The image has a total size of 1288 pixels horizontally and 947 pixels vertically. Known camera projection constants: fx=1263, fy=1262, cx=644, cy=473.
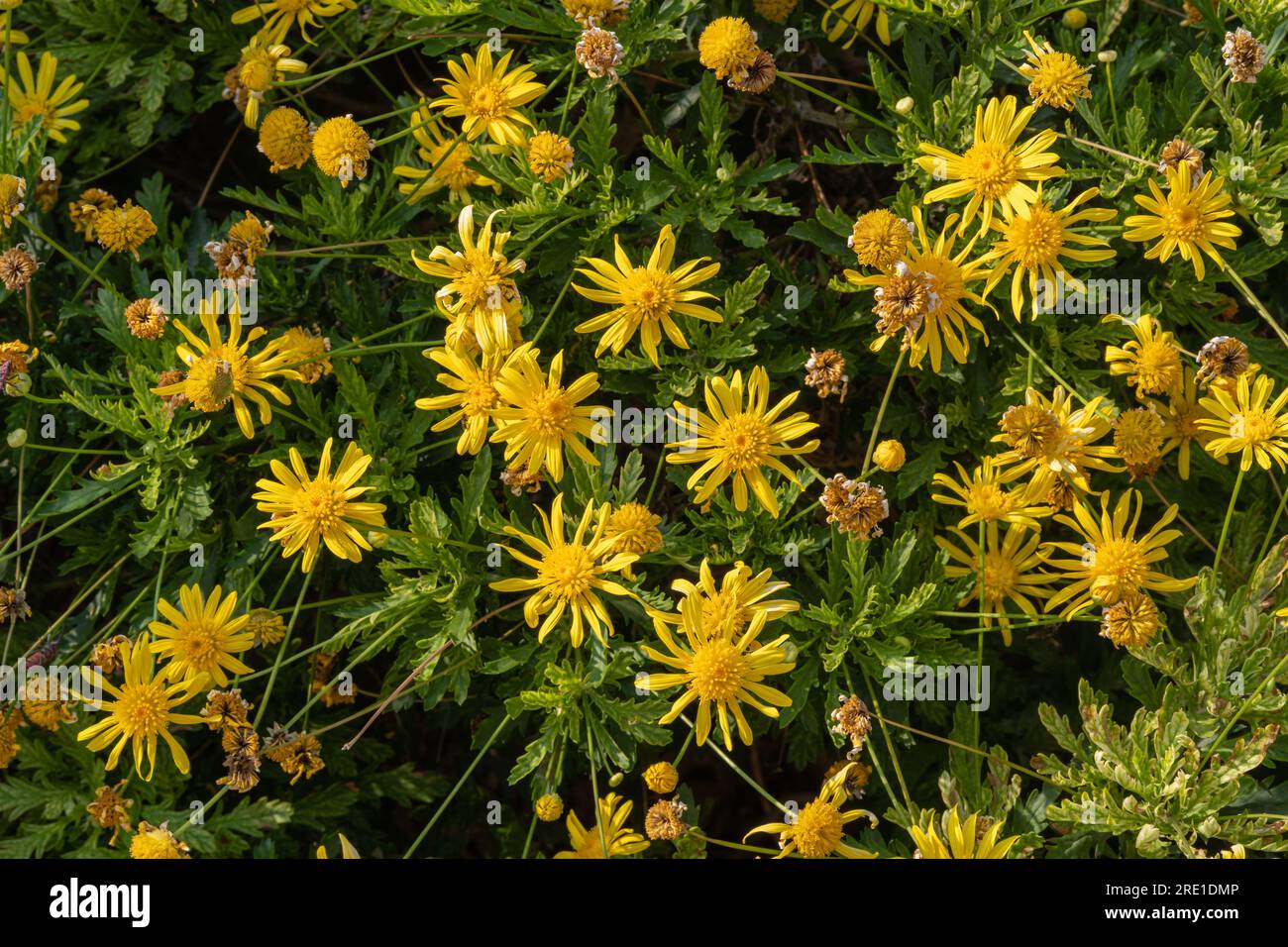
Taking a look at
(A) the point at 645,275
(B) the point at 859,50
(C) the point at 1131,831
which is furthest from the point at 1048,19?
(C) the point at 1131,831

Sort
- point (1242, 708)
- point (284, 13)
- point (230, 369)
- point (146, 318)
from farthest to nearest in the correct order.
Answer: point (284, 13) → point (146, 318) → point (230, 369) → point (1242, 708)

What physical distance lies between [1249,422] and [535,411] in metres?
1.55

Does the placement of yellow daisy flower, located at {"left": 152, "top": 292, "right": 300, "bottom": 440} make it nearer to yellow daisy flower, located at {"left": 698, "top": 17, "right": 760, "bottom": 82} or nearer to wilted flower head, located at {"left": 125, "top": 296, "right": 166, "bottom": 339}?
wilted flower head, located at {"left": 125, "top": 296, "right": 166, "bottom": 339}

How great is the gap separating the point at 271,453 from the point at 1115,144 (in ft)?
6.82

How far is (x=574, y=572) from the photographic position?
270 cm

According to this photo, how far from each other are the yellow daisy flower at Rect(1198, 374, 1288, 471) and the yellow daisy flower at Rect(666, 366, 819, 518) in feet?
2.93

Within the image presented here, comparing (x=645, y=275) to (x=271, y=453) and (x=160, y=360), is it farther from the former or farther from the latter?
(x=160, y=360)

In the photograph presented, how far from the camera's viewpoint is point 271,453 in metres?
2.91

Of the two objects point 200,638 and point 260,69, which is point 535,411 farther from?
point 260,69

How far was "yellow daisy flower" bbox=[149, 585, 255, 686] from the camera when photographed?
2.79m

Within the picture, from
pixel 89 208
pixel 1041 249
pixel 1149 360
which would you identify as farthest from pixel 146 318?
pixel 1149 360

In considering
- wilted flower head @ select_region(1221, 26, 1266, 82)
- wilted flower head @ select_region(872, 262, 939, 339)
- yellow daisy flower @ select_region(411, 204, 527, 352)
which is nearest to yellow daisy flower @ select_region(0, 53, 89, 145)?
yellow daisy flower @ select_region(411, 204, 527, 352)

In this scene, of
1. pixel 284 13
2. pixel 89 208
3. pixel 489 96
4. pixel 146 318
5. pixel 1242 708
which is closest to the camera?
pixel 1242 708
